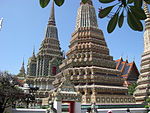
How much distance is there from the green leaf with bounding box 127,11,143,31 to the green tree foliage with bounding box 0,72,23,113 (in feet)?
58.0

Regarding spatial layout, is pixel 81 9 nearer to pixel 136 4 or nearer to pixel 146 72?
pixel 146 72

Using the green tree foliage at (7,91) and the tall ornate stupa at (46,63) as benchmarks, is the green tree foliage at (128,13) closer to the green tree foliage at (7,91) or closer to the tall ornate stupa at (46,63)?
the green tree foliage at (7,91)

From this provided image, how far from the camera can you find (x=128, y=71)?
56.5 meters

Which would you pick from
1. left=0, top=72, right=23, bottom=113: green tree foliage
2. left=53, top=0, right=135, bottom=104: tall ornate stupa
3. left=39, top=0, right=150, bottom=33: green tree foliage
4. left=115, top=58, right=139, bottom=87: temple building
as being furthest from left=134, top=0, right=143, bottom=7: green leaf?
left=115, top=58, right=139, bottom=87: temple building

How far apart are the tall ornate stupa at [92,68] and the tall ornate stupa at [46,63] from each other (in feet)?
50.7

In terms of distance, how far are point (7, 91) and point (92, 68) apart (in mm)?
18680

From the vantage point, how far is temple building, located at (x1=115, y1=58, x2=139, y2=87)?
5616 centimetres

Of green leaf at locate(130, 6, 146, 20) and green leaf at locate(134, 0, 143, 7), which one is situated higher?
green leaf at locate(134, 0, 143, 7)

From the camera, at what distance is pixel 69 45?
141 ft

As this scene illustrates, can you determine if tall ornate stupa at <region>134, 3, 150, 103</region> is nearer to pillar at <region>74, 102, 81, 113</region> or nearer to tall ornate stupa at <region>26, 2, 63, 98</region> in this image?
pillar at <region>74, 102, 81, 113</region>

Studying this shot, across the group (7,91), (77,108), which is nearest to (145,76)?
(77,108)

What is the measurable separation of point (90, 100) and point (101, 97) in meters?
1.91

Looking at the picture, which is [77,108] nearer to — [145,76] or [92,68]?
[92,68]

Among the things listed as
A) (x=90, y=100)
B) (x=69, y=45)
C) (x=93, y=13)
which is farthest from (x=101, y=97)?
(x=93, y=13)
